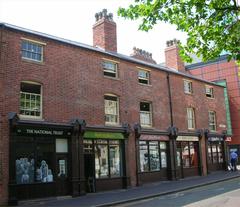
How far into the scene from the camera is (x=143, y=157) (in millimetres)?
22797

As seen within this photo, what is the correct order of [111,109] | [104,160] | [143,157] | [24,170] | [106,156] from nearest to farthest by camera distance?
[24,170], [104,160], [106,156], [111,109], [143,157]

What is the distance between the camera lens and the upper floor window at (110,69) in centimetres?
2134

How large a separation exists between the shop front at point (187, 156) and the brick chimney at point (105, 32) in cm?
844

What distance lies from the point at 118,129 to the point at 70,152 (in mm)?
3738

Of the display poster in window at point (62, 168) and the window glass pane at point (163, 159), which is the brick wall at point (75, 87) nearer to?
the window glass pane at point (163, 159)

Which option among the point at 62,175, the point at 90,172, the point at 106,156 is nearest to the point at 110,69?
the point at 106,156

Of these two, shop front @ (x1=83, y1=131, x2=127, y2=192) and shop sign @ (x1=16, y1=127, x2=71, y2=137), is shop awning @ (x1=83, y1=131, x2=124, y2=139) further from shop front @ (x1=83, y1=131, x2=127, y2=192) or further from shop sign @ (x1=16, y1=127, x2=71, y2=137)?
shop sign @ (x1=16, y1=127, x2=71, y2=137)

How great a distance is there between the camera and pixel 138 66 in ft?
77.8

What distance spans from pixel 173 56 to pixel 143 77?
8.11 m

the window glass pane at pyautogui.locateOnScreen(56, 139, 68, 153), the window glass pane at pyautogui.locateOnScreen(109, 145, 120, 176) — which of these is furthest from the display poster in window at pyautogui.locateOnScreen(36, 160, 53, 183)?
the window glass pane at pyautogui.locateOnScreen(109, 145, 120, 176)

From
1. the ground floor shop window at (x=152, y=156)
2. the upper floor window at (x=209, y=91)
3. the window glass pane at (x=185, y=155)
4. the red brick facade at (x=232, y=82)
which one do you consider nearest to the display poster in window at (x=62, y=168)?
the ground floor shop window at (x=152, y=156)

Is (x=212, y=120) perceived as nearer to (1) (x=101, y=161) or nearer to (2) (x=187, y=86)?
(2) (x=187, y=86)

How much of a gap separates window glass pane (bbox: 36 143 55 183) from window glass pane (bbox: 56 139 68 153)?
0.33 metres

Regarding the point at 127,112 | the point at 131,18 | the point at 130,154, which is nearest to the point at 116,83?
the point at 127,112
